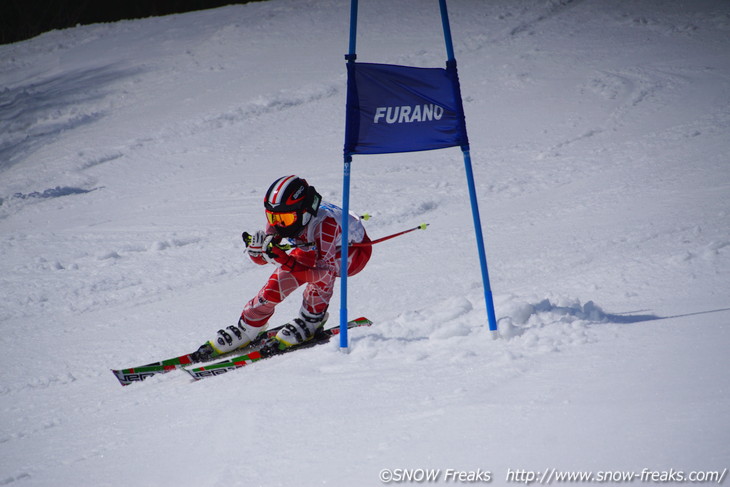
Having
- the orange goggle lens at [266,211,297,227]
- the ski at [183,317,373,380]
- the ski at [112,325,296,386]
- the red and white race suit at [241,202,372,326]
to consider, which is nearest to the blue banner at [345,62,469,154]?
the orange goggle lens at [266,211,297,227]

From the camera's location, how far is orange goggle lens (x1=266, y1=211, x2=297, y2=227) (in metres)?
4.79

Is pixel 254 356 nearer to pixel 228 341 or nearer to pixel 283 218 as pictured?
pixel 228 341

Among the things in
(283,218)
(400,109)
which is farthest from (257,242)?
(400,109)

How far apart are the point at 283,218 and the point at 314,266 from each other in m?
0.44

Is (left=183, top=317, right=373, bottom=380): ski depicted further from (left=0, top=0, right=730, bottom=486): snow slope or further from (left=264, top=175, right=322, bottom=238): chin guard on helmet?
(left=264, top=175, right=322, bottom=238): chin guard on helmet

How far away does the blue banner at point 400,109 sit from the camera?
3.82 metres

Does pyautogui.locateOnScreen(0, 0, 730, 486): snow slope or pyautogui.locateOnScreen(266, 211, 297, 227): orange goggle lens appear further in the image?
pyautogui.locateOnScreen(266, 211, 297, 227): orange goggle lens

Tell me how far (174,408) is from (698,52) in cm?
A: 1232

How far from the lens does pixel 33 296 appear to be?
6824mm

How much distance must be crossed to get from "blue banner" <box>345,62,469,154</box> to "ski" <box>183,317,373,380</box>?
1671 mm

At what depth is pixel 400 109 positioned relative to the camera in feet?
12.7

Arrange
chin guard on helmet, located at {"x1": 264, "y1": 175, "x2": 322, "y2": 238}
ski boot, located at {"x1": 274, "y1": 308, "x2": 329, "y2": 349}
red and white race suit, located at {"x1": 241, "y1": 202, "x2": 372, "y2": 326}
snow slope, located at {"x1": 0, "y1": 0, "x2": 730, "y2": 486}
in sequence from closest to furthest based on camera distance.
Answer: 1. snow slope, located at {"x1": 0, "y1": 0, "x2": 730, "y2": 486}
2. chin guard on helmet, located at {"x1": 264, "y1": 175, "x2": 322, "y2": 238}
3. red and white race suit, located at {"x1": 241, "y1": 202, "x2": 372, "y2": 326}
4. ski boot, located at {"x1": 274, "y1": 308, "x2": 329, "y2": 349}

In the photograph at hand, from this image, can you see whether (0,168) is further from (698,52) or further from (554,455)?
(698,52)

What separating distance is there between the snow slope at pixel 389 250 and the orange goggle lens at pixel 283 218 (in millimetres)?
1009
